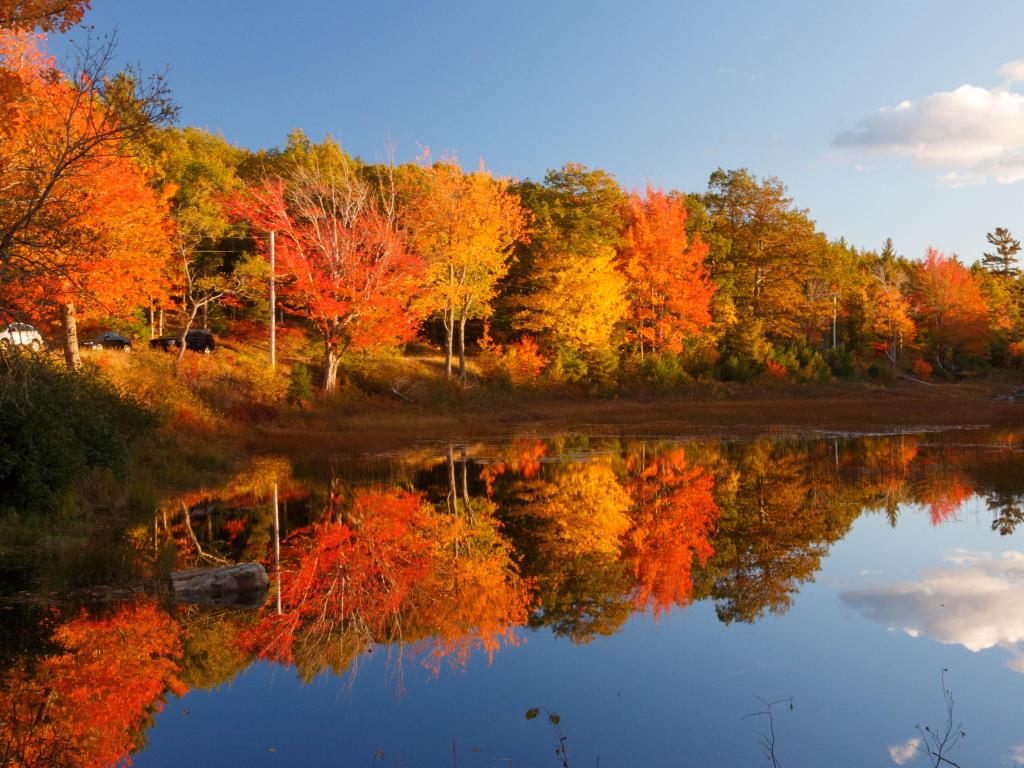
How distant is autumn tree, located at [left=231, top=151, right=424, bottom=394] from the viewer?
117ft

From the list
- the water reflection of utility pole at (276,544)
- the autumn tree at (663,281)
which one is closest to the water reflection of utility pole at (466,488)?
the water reflection of utility pole at (276,544)

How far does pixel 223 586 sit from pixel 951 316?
71.8 m

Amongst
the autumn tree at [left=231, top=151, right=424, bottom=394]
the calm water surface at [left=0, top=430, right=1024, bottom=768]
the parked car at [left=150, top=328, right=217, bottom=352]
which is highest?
the autumn tree at [left=231, top=151, right=424, bottom=394]

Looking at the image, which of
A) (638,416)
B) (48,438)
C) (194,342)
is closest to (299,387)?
(194,342)

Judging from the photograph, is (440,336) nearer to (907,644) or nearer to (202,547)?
(202,547)

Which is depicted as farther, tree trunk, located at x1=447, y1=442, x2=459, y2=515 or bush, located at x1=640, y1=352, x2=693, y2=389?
bush, located at x1=640, y1=352, x2=693, y2=389

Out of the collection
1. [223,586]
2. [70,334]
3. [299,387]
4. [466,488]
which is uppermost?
[70,334]

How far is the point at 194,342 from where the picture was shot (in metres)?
40.6

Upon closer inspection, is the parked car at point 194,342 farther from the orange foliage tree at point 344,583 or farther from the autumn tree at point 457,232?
the orange foliage tree at point 344,583

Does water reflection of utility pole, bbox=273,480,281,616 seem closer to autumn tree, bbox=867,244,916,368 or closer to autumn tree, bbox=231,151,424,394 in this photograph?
autumn tree, bbox=231,151,424,394

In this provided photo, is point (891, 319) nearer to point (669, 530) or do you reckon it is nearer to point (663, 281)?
point (663, 281)

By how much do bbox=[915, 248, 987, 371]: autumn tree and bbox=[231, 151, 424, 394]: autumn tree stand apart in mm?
52278

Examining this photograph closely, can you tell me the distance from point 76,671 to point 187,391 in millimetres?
24062

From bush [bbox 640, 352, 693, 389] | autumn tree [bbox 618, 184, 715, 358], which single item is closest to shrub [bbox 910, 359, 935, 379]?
autumn tree [bbox 618, 184, 715, 358]
